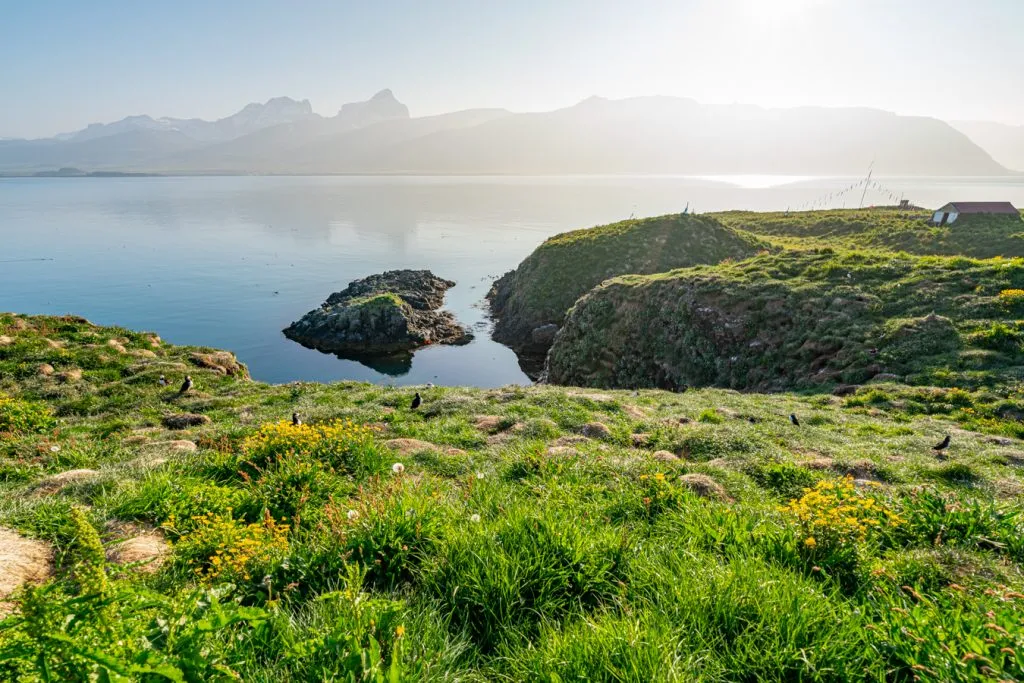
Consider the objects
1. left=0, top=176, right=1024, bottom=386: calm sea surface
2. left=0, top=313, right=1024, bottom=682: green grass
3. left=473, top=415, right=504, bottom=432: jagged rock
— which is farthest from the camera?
left=0, top=176, right=1024, bottom=386: calm sea surface

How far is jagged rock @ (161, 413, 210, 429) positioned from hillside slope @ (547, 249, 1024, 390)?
25.1 metres

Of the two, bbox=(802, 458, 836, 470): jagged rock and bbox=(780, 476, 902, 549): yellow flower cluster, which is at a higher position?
bbox=(780, 476, 902, 549): yellow flower cluster

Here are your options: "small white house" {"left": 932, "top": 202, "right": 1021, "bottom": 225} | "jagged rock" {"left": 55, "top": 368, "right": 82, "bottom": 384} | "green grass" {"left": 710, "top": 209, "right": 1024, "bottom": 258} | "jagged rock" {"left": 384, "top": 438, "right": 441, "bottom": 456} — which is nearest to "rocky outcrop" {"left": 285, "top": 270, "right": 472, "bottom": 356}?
"jagged rock" {"left": 55, "top": 368, "right": 82, "bottom": 384}

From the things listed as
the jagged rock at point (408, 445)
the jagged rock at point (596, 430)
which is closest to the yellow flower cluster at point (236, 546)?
the jagged rock at point (408, 445)

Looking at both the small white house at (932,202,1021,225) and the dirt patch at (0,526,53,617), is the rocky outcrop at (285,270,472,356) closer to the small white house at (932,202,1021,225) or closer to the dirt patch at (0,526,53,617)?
the dirt patch at (0,526,53,617)

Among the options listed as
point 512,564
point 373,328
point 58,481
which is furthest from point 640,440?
point 373,328

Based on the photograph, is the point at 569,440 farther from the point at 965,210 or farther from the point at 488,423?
the point at 965,210

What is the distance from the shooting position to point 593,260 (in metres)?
58.7

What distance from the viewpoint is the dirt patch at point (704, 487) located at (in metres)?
7.76

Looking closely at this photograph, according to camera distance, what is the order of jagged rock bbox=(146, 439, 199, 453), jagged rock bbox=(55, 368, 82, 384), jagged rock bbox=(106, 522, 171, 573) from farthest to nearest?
jagged rock bbox=(55, 368, 82, 384), jagged rock bbox=(146, 439, 199, 453), jagged rock bbox=(106, 522, 171, 573)

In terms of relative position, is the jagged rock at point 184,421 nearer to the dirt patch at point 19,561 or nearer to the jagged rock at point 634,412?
the dirt patch at point 19,561

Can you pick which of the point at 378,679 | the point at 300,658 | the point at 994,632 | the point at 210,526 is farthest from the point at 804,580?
the point at 210,526

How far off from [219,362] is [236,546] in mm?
20789

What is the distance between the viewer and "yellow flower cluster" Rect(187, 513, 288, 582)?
468 cm
